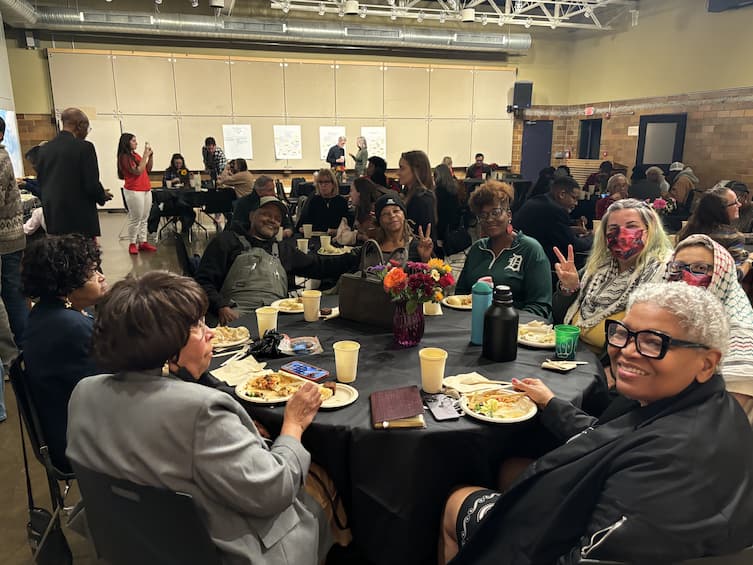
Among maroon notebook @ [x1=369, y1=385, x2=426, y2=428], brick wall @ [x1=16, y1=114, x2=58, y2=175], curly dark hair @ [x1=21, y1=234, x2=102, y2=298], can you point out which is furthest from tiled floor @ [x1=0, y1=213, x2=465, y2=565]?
brick wall @ [x1=16, y1=114, x2=58, y2=175]

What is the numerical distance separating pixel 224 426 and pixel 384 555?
848 millimetres

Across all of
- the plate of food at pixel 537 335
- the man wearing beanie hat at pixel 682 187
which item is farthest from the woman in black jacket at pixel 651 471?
the man wearing beanie hat at pixel 682 187

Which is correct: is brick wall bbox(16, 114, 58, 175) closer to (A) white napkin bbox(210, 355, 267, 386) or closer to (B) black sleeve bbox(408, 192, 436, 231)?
(B) black sleeve bbox(408, 192, 436, 231)

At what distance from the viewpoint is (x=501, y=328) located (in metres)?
2.05

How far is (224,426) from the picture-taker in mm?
1197

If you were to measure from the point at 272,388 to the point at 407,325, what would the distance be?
623 mm

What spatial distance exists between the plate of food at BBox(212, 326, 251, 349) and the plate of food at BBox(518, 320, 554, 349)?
1.15m

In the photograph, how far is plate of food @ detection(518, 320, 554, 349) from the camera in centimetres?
221

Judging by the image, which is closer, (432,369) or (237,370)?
(432,369)

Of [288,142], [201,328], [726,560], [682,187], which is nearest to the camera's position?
[726,560]

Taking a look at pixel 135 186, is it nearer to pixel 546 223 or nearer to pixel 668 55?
pixel 546 223

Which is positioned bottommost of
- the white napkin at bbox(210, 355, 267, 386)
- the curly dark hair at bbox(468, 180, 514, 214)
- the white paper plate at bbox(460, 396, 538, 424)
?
the white paper plate at bbox(460, 396, 538, 424)

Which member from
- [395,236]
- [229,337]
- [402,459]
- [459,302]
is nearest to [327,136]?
[395,236]

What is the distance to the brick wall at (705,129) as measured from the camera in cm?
875
